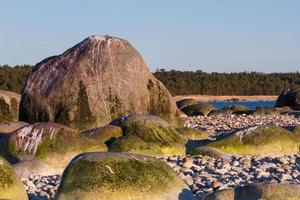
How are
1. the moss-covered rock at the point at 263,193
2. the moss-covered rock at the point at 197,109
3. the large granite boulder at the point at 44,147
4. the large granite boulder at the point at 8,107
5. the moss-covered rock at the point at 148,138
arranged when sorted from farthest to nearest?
1. the moss-covered rock at the point at 197,109
2. the large granite boulder at the point at 8,107
3. the moss-covered rock at the point at 148,138
4. the large granite boulder at the point at 44,147
5. the moss-covered rock at the point at 263,193

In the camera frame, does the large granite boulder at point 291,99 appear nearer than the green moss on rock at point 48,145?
→ No

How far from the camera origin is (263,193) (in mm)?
7438

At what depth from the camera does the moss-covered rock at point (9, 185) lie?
9023mm

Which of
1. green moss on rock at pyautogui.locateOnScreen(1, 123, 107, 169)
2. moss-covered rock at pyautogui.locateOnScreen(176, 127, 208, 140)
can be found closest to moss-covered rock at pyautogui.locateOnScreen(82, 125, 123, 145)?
green moss on rock at pyautogui.locateOnScreen(1, 123, 107, 169)

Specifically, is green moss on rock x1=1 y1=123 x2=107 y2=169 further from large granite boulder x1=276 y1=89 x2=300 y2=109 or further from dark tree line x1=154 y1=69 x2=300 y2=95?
dark tree line x1=154 y1=69 x2=300 y2=95

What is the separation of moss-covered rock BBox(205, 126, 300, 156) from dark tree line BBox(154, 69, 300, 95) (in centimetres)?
5755

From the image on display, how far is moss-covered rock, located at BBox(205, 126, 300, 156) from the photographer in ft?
48.8

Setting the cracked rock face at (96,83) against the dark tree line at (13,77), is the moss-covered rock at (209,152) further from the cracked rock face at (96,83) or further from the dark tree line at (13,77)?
the dark tree line at (13,77)

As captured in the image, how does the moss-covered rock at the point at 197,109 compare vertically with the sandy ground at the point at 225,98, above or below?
above

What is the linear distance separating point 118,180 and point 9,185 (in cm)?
167

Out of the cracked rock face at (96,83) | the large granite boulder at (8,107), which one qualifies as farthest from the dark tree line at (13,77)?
the cracked rock face at (96,83)

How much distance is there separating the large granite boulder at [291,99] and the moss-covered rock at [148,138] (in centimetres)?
2787

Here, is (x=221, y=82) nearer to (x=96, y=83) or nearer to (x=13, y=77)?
(x=13, y=77)

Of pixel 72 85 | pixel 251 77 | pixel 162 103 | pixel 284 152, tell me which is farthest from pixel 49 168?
pixel 251 77
